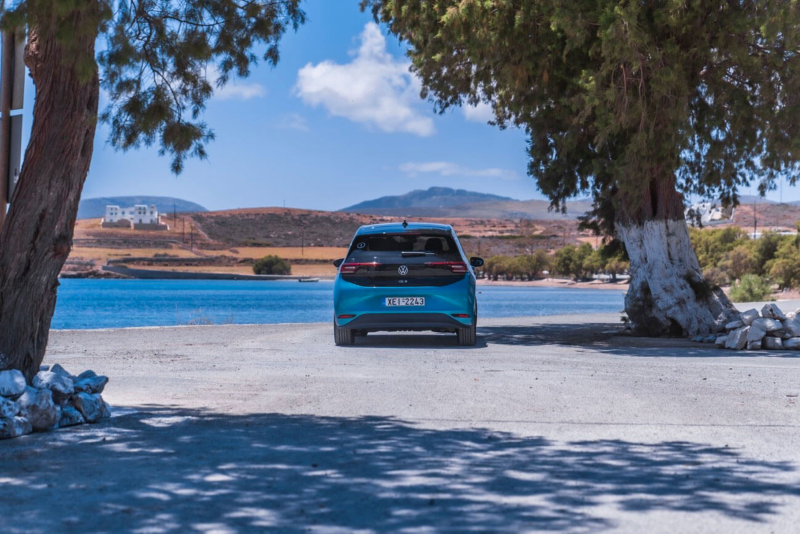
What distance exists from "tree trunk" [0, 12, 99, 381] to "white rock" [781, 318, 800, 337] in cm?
1297

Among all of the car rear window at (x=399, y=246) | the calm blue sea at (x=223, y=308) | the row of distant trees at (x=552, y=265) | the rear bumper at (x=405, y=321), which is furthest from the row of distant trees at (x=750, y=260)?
the row of distant trees at (x=552, y=265)

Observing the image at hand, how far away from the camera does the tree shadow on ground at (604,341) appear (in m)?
15.4

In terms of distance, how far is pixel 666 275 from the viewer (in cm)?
1867

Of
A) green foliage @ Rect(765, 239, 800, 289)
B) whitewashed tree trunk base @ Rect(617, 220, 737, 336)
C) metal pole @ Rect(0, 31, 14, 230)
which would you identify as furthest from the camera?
green foliage @ Rect(765, 239, 800, 289)

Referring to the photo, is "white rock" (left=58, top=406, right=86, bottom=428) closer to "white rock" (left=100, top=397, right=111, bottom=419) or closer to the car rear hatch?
"white rock" (left=100, top=397, right=111, bottom=419)

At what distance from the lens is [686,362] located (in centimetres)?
1341

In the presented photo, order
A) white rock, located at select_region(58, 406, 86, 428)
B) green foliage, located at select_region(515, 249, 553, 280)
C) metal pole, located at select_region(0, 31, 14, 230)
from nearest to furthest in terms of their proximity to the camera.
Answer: white rock, located at select_region(58, 406, 86, 428), metal pole, located at select_region(0, 31, 14, 230), green foliage, located at select_region(515, 249, 553, 280)

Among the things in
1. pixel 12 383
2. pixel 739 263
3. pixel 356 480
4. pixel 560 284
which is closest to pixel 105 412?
pixel 12 383

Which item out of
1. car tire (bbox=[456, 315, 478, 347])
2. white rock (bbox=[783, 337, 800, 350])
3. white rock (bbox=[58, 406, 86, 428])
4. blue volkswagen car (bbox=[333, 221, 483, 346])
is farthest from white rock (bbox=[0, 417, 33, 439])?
white rock (bbox=[783, 337, 800, 350])

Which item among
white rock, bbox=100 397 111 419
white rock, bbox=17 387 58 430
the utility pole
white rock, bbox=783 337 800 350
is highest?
the utility pole

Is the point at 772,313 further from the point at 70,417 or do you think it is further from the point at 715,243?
the point at 715,243

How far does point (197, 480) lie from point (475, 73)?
49.6ft

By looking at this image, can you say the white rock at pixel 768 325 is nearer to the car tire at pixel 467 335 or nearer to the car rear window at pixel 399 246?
the car tire at pixel 467 335

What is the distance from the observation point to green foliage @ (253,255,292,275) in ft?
484
